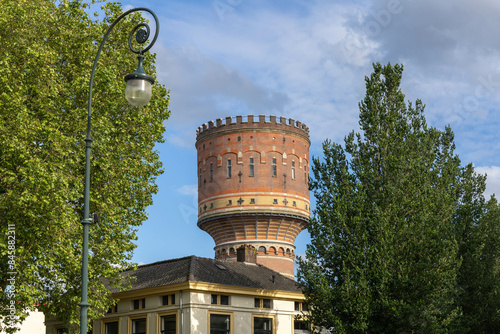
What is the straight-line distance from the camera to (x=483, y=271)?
29375mm

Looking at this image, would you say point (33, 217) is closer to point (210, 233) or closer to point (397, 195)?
point (397, 195)

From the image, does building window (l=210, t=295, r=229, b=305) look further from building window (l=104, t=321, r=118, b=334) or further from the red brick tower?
the red brick tower

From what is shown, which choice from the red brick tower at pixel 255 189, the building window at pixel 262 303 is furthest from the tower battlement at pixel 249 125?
the building window at pixel 262 303

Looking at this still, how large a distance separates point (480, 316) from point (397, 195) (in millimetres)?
9032

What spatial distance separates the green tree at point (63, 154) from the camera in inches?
810

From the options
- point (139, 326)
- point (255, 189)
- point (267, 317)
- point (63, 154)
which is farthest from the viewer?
point (255, 189)

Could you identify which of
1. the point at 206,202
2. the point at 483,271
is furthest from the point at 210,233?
the point at 483,271

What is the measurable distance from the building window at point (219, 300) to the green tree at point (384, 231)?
7.72 meters

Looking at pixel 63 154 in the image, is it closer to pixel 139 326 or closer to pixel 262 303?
pixel 139 326

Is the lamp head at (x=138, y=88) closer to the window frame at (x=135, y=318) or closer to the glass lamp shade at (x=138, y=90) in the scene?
the glass lamp shade at (x=138, y=90)

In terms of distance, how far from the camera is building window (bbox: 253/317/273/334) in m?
34.1

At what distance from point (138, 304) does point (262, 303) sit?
293 inches

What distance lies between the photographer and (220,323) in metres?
32.2

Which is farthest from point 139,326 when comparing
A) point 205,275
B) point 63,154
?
point 63,154
